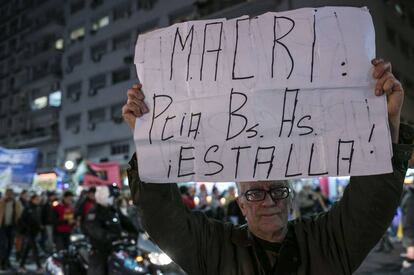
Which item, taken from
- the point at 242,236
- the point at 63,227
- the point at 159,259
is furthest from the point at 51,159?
the point at 242,236

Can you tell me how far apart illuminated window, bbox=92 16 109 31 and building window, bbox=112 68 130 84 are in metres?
5.69

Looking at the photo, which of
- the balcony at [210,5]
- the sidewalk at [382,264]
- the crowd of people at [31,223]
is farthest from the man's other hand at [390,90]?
the balcony at [210,5]

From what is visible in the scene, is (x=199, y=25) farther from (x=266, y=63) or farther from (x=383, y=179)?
(x=383, y=179)

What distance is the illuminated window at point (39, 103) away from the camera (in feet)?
161

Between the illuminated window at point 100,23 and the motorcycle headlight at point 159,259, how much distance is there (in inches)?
1508

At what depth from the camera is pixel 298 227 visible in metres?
2.36

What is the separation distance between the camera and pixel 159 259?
6.93m

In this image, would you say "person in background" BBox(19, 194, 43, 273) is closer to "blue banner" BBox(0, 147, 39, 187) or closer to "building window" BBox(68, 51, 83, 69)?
"blue banner" BBox(0, 147, 39, 187)

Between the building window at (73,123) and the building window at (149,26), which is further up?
the building window at (149,26)

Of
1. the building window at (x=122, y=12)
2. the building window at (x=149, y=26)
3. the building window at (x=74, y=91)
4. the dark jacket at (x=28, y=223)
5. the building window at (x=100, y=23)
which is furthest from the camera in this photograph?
Answer: the building window at (x=74, y=91)

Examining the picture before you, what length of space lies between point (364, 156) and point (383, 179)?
133 mm

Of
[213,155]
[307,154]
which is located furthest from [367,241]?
[213,155]

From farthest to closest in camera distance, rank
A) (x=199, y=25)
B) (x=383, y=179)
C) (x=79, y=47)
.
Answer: (x=79, y=47), (x=199, y=25), (x=383, y=179)

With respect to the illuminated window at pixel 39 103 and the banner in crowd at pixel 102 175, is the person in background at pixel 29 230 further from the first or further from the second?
the illuminated window at pixel 39 103
